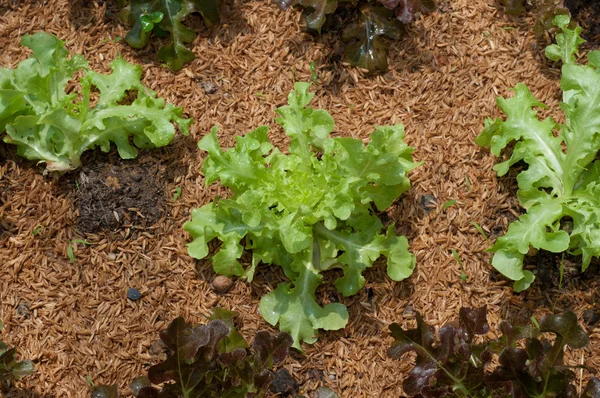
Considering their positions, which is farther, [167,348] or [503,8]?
[503,8]

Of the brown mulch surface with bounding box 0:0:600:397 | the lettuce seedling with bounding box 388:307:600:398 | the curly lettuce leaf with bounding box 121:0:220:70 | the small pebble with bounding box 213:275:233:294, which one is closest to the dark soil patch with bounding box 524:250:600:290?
the brown mulch surface with bounding box 0:0:600:397

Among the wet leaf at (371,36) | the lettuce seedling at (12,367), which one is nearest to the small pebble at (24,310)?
the lettuce seedling at (12,367)

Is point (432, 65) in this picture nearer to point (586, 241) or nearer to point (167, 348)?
point (586, 241)

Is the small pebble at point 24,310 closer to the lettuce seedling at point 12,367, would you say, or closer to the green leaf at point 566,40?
the lettuce seedling at point 12,367

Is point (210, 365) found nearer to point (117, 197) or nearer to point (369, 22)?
point (117, 197)

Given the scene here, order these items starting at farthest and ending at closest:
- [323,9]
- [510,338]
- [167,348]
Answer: [323,9] < [167,348] < [510,338]

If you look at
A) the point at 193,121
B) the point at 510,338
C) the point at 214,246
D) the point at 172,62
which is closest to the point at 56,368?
the point at 214,246
